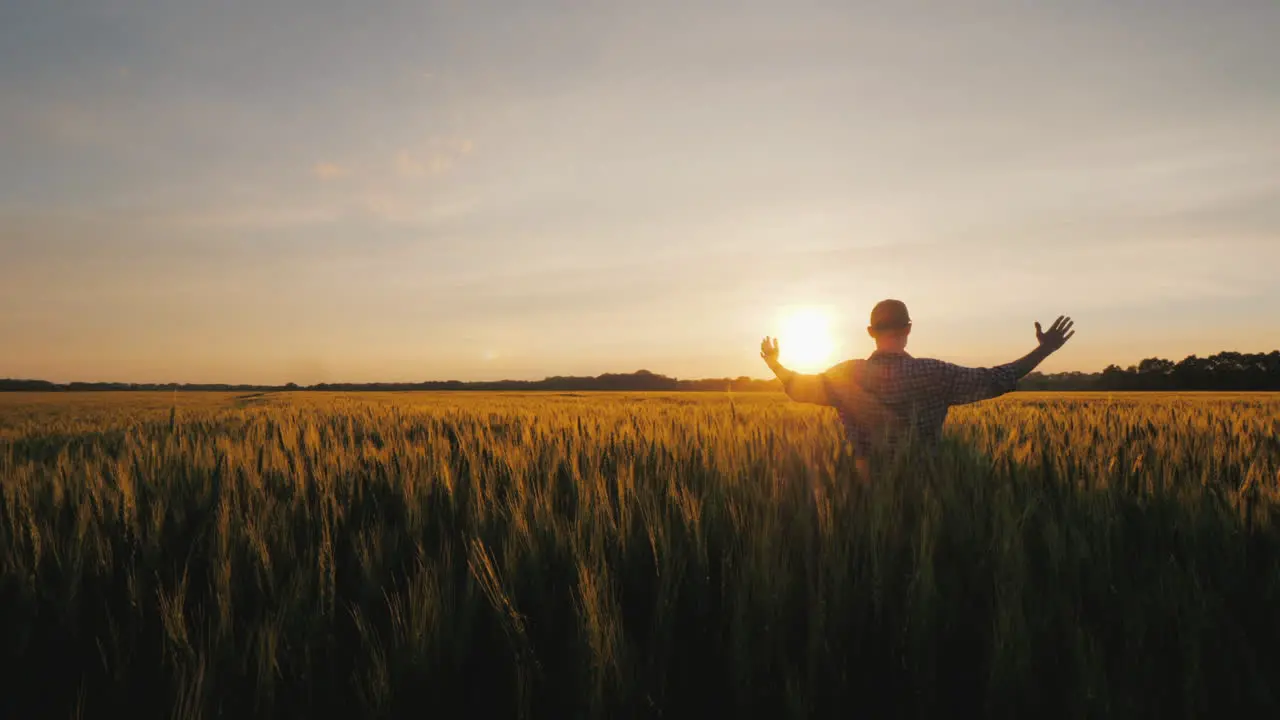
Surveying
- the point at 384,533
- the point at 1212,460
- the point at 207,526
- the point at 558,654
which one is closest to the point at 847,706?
the point at 558,654

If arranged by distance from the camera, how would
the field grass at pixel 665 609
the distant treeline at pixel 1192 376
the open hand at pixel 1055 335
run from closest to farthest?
the field grass at pixel 665 609, the open hand at pixel 1055 335, the distant treeline at pixel 1192 376

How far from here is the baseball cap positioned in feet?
13.7

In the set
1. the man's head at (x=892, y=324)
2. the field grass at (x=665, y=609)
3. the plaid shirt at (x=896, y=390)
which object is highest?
the man's head at (x=892, y=324)

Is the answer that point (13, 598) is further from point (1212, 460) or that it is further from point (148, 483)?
point (1212, 460)

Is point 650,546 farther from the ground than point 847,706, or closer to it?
farther from the ground

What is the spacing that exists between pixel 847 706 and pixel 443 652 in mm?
897

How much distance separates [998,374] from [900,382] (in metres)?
0.74

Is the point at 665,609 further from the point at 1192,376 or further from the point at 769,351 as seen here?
the point at 1192,376

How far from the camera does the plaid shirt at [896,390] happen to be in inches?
164

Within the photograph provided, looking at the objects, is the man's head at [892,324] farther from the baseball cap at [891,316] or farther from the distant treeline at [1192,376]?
the distant treeline at [1192,376]

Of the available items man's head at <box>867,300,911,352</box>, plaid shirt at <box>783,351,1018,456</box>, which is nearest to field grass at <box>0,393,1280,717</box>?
plaid shirt at <box>783,351,1018,456</box>

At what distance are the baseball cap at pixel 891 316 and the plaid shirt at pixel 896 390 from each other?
19 centimetres

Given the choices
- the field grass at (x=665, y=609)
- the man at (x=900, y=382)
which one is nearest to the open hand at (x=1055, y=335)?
the man at (x=900, y=382)

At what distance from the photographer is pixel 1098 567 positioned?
1818mm
